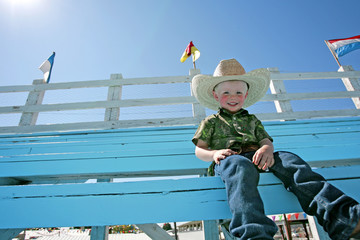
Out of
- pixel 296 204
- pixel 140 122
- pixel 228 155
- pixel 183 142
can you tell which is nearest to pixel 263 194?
pixel 296 204

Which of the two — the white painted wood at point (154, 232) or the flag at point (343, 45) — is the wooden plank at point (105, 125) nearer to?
the white painted wood at point (154, 232)

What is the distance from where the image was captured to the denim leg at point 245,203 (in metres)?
0.68

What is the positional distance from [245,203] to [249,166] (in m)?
0.19

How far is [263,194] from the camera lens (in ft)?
3.15

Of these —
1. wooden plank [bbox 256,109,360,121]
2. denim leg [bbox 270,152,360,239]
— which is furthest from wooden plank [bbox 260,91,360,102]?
denim leg [bbox 270,152,360,239]

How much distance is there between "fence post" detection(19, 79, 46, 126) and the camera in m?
3.23

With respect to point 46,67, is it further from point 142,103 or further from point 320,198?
point 320,198

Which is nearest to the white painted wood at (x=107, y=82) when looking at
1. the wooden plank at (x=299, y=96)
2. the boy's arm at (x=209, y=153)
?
the wooden plank at (x=299, y=96)

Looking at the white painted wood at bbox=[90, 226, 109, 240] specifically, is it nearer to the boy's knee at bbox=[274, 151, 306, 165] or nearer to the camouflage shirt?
the camouflage shirt

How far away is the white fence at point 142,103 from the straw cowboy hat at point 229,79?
1.33 metres

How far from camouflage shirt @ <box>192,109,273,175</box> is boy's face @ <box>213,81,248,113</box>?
6cm

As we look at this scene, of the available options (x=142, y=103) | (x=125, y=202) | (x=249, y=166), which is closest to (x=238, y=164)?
(x=249, y=166)

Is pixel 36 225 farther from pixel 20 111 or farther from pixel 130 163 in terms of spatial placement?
pixel 20 111

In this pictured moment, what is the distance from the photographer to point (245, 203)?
2.50ft
